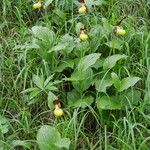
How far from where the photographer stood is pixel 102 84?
8.18 ft

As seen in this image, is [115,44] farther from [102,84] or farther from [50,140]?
[50,140]

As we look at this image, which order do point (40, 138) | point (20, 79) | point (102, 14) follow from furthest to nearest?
point (102, 14) → point (20, 79) → point (40, 138)

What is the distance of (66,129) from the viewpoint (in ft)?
7.43

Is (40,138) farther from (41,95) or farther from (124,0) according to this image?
(124,0)

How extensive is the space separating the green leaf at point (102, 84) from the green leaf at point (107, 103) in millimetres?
53

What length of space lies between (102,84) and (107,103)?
0.45 feet

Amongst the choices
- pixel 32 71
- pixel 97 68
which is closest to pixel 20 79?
pixel 32 71

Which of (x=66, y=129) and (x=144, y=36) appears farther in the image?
(x=144, y=36)

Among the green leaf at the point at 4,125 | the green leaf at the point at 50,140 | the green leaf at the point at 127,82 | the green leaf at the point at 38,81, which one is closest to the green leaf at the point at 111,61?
the green leaf at the point at 127,82

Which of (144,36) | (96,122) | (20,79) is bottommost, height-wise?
(96,122)

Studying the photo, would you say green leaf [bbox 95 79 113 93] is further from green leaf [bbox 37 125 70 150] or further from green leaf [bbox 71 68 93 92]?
green leaf [bbox 37 125 70 150]

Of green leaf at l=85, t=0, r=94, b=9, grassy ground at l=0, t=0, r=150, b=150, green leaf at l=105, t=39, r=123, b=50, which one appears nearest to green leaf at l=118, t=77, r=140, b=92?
grassy ground at l=0, t=0, r=150, b=150

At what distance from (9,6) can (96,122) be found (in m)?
1.37

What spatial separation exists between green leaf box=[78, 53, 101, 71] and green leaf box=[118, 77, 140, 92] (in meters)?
0.22
